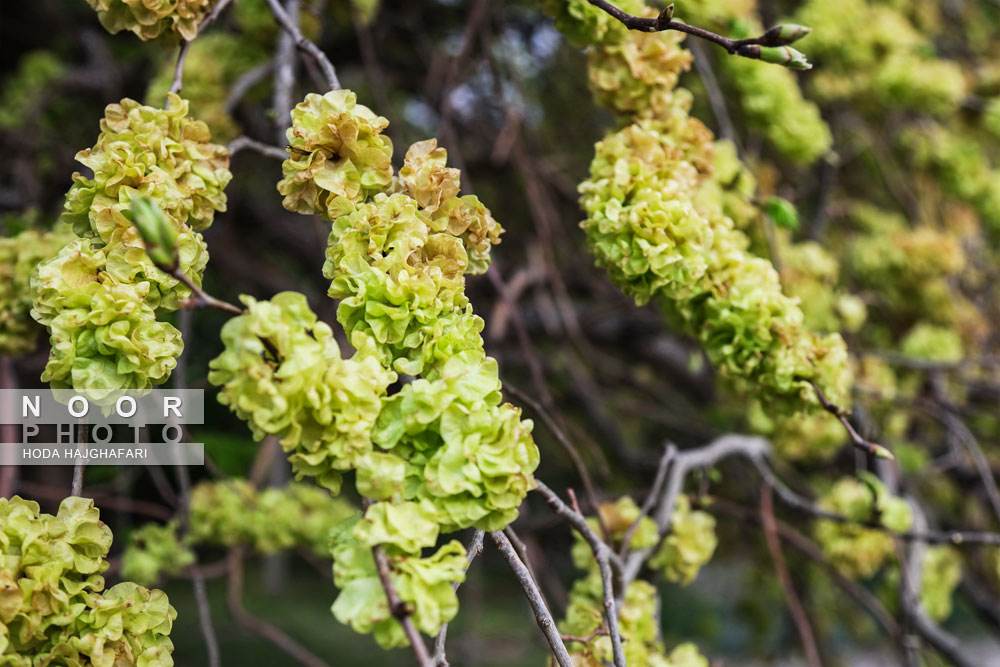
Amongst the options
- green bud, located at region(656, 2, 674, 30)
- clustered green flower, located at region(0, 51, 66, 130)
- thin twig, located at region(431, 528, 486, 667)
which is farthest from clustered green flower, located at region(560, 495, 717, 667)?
clustered green flower, located at region(0, 51, 66, 130)

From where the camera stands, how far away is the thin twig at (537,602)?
794 millimetres

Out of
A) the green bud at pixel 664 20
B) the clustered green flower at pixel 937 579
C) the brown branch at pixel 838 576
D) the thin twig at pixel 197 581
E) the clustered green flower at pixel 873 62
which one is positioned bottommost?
the clustered green flower at pixel 937 579

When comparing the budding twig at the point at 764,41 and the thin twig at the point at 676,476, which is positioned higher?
the budding twig at the point at 764,41

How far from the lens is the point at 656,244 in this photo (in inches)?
41.8

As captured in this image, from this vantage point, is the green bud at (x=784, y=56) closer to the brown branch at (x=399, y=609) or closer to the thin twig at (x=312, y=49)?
the thin twig at (x=312, y=49)

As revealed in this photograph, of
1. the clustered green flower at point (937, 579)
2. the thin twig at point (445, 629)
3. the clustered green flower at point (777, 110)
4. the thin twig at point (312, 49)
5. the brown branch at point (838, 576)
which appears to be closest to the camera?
the thin twig at point (445, 629)

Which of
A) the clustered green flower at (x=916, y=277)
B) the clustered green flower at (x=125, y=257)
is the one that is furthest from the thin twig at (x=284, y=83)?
the clustered green flower at (x=916, y=277)

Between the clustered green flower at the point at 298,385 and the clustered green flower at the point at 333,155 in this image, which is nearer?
the clustered green flower at the point at 298,385

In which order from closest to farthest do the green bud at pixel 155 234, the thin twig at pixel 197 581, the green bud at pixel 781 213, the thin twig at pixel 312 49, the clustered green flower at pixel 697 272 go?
the green bud at pixel 155 234 < the thin twig at pixel 312 49 < the clustered green flower at pixel 697 272 < the thin twig at pixel 197 581 < the green bud at pixel 781 213

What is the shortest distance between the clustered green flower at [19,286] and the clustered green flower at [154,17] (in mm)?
347

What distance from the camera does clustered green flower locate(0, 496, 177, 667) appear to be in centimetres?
78

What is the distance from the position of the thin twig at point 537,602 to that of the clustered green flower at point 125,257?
421 millimetres

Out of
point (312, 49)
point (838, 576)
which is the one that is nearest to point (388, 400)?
point (312, 49)

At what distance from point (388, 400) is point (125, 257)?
0.37 metres
